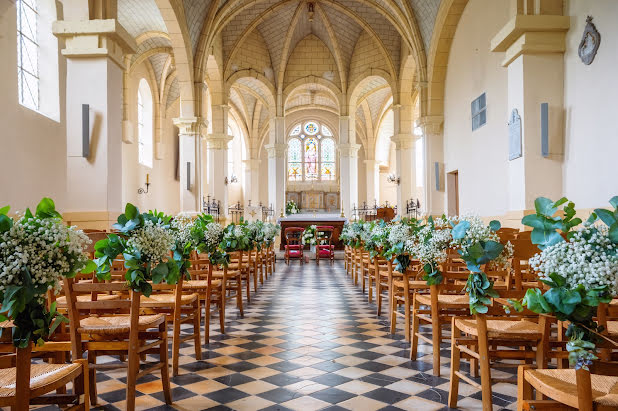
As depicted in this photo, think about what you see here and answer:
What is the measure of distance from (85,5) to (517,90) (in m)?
6.77

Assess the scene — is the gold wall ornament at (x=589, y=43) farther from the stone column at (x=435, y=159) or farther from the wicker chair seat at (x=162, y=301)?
the stone column at (x=435, y=159)

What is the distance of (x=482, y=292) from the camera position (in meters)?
2.71

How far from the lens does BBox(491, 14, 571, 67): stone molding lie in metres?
7.25

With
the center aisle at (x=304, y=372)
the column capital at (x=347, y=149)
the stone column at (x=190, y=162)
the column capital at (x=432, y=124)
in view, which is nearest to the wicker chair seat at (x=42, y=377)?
the center aisle at (x=304, y=372)

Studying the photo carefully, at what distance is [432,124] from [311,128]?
1607 centimetres

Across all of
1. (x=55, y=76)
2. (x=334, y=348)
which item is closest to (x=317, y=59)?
(x=55, y=76)

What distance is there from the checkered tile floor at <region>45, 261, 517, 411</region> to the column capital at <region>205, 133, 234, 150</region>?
12.6m

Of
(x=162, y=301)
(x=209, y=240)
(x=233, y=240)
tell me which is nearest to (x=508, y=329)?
(x=162, y=301)

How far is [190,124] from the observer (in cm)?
1423

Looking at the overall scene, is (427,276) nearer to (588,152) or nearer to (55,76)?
(588,152)

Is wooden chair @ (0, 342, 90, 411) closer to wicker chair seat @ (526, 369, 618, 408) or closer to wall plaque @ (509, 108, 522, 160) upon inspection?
wicker chair seat @ (526, 369, 618, 408)

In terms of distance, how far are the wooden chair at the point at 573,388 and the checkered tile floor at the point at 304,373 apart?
120 cm

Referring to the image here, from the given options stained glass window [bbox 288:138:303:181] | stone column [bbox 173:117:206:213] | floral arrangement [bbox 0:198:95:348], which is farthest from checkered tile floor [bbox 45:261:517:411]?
stained glass window [bbox 288:138:303:181]

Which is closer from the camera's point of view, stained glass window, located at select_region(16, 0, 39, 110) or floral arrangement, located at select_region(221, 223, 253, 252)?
floral arrangement, located at select_region(221, 223, 253, 252)
